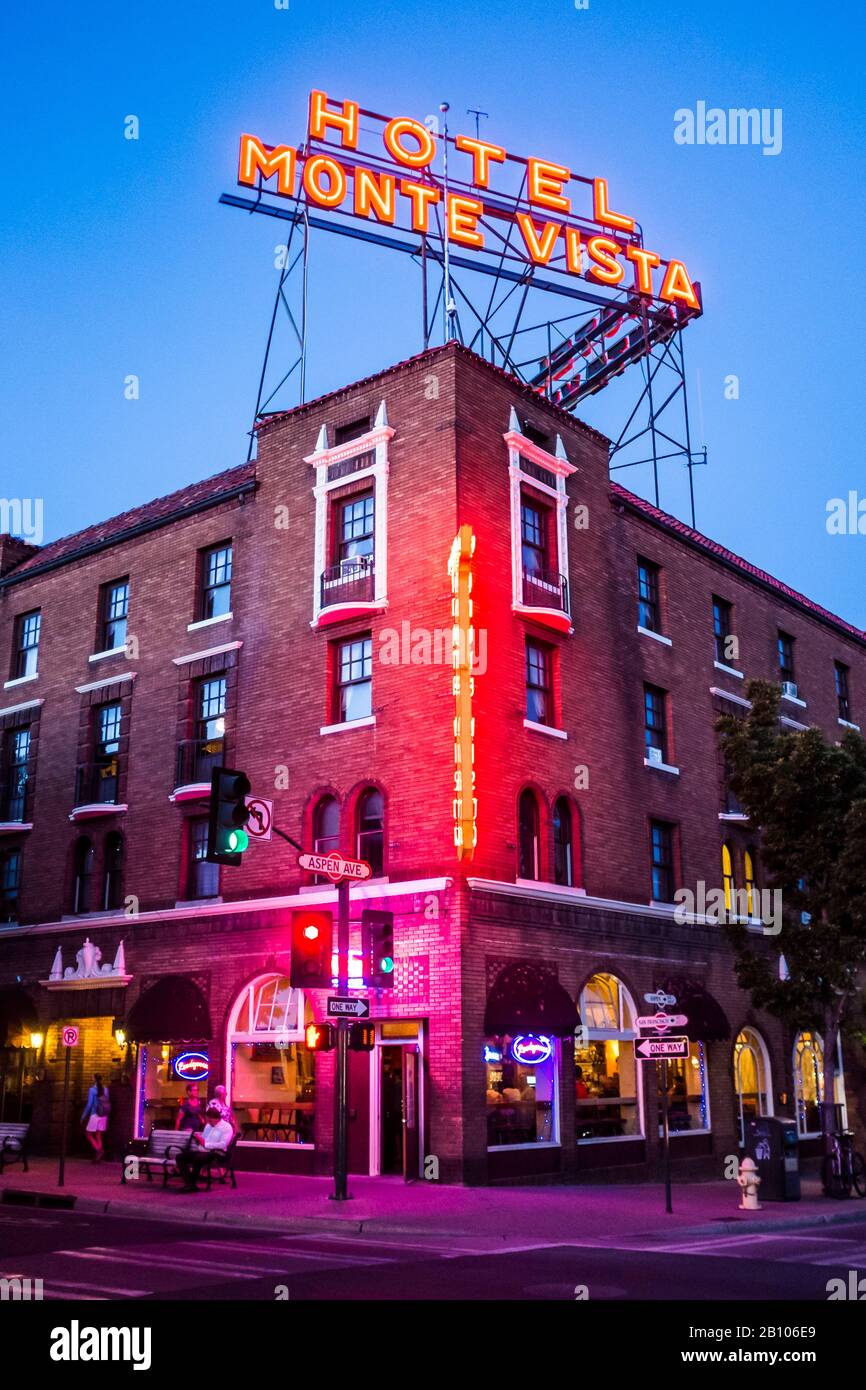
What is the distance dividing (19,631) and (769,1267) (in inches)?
1131

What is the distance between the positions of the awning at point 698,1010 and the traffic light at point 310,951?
447 inches

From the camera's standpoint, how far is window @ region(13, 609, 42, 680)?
35.8 m

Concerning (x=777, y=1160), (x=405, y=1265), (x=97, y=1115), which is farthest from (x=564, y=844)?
(x=405, y=1265)

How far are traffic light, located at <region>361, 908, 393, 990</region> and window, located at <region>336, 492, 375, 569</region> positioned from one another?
8779mm

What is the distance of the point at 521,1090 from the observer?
24.8 metres

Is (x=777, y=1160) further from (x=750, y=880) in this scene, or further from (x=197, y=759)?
(x=197, y=759)

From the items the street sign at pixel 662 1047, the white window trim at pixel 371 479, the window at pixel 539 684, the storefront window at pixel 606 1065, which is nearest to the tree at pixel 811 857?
the storefront window at pixel 606 1065

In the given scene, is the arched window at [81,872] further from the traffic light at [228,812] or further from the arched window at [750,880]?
the traffic light at [228,812]

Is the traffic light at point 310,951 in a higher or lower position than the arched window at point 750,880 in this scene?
lower

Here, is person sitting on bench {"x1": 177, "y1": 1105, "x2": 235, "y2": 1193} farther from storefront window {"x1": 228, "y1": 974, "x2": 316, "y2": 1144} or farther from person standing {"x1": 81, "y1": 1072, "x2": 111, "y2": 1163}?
person standing {"x1": 81, "y1": 1072, "x2": 111, "y2": 1163}

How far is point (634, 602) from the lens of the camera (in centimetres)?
3125

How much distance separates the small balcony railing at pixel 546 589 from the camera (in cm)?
2694

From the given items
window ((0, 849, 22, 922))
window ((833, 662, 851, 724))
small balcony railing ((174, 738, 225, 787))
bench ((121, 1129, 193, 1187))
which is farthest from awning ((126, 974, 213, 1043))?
window ((833, 662, 851, 724))
